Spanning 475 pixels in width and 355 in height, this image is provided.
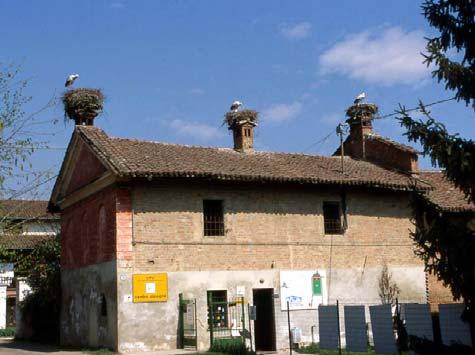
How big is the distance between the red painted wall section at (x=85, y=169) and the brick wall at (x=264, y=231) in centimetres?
265

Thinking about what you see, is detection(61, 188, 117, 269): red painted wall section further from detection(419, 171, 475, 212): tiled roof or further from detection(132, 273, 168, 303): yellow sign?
detection(419, 171, 475, 212): tiled roof

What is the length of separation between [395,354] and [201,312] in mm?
8242

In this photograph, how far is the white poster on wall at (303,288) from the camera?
2248 centimetres

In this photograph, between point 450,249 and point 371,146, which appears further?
point 371,146

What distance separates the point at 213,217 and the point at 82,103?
7.23 metres

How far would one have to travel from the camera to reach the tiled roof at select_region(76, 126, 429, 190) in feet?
68.3

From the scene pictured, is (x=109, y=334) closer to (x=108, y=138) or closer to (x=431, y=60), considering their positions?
(x=108, y=138)

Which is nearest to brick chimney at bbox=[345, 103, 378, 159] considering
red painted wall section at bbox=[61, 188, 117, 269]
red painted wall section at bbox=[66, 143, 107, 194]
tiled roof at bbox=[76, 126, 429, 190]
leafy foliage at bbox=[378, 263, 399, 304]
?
tiled roof at bbox=[76, 126, 429, 190]

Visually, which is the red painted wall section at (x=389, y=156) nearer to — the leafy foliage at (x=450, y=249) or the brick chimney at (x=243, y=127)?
the brick chimney at (x=243, y=127)

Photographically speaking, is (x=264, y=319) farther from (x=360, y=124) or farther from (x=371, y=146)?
(x=360, y=124)

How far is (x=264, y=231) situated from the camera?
2259cm

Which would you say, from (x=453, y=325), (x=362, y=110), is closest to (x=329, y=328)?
(x=453, y=325)

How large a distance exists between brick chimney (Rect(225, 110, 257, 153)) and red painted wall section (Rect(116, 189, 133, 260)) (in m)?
6.84

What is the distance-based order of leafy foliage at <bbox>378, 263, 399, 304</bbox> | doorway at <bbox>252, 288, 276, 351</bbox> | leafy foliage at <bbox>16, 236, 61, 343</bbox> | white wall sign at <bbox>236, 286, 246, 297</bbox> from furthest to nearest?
leafy foliage at <bbox>16, 236, 61, 343</bbox>
leafy foliage at <bbox>378, 263, 399, 304</bbox>
doorway at <bbox>252, 288, 276, 351</bbox>
white wall sign at <bbox>236, 286, 246, 297</bbox>
